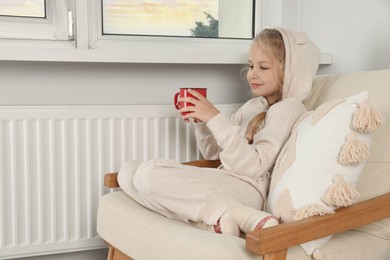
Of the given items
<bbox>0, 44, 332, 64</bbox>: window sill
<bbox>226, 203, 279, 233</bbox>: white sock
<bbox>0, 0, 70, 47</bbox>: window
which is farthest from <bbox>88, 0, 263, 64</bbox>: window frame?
<bbox>226, 203, 279, 233</bbox>: white sock

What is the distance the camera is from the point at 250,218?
1.35 metres

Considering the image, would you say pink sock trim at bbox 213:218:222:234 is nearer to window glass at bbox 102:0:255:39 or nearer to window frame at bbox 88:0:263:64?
window frame at bbox 88:0:263:64

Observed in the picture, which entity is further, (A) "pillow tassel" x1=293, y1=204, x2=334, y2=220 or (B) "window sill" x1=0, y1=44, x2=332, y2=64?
(B) "window sill" x1=0, y1=44, x2=332, y2=64

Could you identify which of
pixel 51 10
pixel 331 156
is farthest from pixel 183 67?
pixel 331 156

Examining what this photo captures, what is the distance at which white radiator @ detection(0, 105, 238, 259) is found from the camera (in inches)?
74.3

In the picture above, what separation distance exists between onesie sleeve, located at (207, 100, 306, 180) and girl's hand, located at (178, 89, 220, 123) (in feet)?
0.09

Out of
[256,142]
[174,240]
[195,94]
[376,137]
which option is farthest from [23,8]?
[376,137]

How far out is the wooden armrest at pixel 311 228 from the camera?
114 centimetres

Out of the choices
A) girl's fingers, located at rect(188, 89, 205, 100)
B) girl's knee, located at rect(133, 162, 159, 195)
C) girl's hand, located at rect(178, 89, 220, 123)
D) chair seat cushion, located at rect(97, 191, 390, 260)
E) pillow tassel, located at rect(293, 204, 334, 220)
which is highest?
girl's fingers, located at rect(188, 89, 205, 100)

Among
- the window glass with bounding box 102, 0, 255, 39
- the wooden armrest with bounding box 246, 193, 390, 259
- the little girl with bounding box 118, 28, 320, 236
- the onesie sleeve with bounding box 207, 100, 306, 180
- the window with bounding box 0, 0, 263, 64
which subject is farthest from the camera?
the window glass with bounding box 102, 0, 255, 39

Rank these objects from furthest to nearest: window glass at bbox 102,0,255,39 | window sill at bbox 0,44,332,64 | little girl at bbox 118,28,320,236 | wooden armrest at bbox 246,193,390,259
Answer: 1. window glass at bbox 102,0,255,39
2. window sill at bbox 0,44,332,64
3. little girl at bbox 118,28,320,236
4. wooden armrest at bbox 246,193,390,259

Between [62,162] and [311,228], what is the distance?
1.03 m

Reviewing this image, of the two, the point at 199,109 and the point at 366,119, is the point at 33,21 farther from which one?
the point at 366,119

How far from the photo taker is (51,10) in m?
2.08
